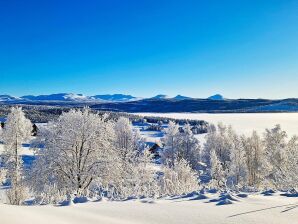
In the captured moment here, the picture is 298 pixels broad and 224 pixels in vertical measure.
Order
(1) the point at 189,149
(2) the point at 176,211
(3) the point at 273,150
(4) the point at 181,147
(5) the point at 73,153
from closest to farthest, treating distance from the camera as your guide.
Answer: (2) the point at 176,211
(5) the point at 73,153
(3) the point at 273,150
(1) the point at 189,149
(4) the point at 181,147

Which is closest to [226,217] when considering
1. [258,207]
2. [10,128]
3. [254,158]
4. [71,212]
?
[258,207]

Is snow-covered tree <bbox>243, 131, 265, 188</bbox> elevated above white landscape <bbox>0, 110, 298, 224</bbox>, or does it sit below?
below

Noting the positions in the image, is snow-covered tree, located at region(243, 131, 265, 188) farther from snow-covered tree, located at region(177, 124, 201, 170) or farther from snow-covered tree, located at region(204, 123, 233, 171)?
snow-covered tree, located at region(177, 124, 201, 170)

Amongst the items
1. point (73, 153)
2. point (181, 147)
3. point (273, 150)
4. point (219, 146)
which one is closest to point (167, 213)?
point (73, 153)

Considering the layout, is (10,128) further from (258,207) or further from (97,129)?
(258,207)

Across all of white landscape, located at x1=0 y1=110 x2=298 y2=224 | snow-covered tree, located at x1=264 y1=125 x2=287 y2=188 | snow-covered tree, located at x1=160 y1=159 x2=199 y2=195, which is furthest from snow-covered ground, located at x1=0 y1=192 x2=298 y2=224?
snow-covered tree, located at x1=264 y1=125 x2=287 y2=188

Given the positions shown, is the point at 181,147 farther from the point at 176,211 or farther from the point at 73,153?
the point at 176,211
